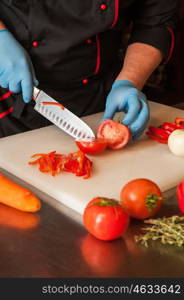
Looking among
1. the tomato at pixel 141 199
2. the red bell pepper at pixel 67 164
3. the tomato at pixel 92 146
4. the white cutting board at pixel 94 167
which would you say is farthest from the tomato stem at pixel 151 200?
the tomato at pixel 92 146

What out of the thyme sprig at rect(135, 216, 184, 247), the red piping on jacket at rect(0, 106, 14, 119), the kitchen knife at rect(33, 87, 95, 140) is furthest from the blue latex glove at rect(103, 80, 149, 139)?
the thyme sprig at rect(135, 216, 184, 247)

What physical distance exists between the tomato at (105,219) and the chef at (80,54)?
0.55 metres

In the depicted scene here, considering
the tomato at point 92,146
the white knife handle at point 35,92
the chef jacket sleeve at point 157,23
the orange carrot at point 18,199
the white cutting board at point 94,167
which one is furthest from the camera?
the chef jacket sleeve at point 157,23

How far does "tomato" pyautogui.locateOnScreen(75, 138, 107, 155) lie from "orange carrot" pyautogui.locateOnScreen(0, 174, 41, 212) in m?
0.30

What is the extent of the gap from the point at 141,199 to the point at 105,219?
114 millimetres

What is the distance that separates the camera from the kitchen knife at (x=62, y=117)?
149cm

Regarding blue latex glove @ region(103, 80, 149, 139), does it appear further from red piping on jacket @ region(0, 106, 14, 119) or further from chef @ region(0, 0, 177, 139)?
red piping on jacket @ region(0, 106, 14, 119)

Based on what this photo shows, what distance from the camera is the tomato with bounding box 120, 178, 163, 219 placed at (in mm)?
1075

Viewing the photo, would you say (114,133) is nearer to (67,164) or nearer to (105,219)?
(67,164)

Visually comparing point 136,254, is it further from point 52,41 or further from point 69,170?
point 52,41

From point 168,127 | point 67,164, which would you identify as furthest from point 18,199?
point 168,127

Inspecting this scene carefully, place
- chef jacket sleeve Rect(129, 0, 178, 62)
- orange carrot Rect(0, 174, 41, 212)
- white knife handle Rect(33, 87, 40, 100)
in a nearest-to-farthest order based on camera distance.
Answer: orange carrot Rect(0, 174, 41, 212), white knife handle Rect(33, 87, 40, 100), chef jacket sleeve Rect(129, 0, 178, 62)

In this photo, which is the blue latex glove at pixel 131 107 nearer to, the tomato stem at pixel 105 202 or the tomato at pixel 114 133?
the tomato at pixel 114 133

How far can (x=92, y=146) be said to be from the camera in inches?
55.6
